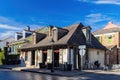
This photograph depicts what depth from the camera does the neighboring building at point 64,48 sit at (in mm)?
27422

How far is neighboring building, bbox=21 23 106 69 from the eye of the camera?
1080 inches

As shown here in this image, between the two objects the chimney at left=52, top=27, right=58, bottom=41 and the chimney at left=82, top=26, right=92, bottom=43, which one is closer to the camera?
the chimney at left=52, top=27, right=58, bottom=41

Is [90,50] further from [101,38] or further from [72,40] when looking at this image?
[101,38]

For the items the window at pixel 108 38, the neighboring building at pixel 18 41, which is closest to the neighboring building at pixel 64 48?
the neighboring building at pixel 18 41

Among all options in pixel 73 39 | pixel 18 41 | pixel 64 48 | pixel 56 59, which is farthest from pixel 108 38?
pixel 64 48

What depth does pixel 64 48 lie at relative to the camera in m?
27.6

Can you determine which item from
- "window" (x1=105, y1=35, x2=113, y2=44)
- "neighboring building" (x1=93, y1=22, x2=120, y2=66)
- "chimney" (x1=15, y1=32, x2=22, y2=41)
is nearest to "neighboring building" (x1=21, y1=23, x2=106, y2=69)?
"neighboring building" (x1=93, y1=22, x2=120, y2=66)

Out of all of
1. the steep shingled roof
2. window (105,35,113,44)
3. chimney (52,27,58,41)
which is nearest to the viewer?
the steep shingled roof

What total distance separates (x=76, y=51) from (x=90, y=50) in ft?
10.1

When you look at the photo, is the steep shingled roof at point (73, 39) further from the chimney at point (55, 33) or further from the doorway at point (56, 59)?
the doorway at point (56, 59)

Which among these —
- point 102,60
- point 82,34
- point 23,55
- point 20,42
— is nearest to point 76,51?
point 82,34

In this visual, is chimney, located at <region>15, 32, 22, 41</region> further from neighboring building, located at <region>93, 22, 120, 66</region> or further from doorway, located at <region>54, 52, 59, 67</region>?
doorway, located at <region>54, 52, 59, 67</region>

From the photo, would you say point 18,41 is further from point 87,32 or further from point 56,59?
point 87,32

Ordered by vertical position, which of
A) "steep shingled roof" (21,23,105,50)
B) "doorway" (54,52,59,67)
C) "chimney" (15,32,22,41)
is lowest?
"doorway" (54,52,59,67)
